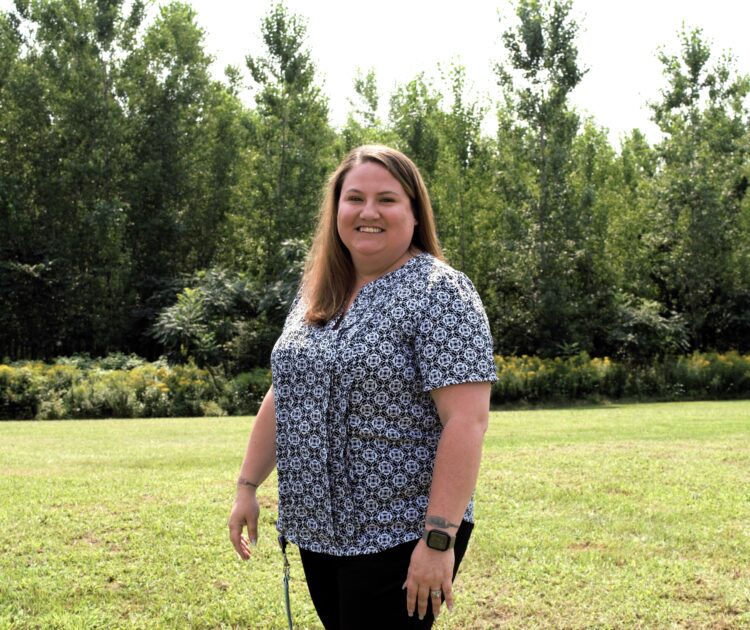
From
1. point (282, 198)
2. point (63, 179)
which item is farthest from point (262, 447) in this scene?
point (63, 179)

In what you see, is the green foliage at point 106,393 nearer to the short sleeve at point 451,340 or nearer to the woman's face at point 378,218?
the woman's face at point 378,218

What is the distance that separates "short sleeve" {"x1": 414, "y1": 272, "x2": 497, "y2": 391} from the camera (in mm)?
2064

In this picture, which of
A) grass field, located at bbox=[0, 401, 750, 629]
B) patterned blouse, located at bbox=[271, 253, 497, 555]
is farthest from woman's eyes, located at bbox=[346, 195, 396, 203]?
grass field, located at bbox=[0, 401, 750, 629]

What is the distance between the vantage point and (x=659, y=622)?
13.7 ft

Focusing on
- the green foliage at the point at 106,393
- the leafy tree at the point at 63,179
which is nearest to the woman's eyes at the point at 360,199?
the green foliage at the point at 106,393

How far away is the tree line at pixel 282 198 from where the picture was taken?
2102 cm

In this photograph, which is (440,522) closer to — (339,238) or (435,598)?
(435,598)

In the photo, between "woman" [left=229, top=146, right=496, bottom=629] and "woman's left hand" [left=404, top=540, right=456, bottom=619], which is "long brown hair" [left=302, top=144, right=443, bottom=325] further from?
"woman's left hand" [left=404, top=540, right=456, bottom=619]

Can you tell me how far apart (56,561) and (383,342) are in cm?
383

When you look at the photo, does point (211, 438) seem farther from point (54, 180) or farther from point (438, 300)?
point (54, 180)

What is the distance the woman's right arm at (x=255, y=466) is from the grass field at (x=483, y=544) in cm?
180

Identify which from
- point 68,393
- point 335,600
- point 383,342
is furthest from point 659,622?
point 68,393

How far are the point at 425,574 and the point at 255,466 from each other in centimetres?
79

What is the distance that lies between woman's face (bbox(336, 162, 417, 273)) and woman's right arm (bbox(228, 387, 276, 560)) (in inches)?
22.3
